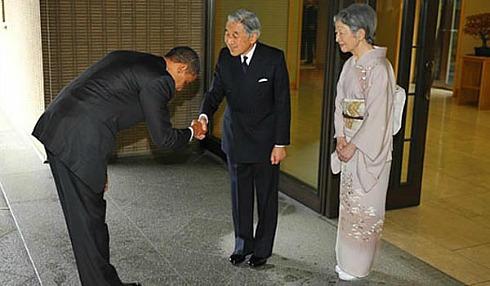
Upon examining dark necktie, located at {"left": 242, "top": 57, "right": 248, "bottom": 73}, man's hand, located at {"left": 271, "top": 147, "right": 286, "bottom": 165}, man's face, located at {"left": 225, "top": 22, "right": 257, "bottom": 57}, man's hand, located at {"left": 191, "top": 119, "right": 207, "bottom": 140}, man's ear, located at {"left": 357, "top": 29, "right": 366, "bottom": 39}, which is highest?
man's ear, located at {"left": 357, "top": 29, "right": 366, "bottom": 39}

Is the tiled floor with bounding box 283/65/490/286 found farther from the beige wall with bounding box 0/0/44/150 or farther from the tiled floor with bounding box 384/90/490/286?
the beige wall with bounding box 0/0/44/150

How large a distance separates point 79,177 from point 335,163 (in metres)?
1.38

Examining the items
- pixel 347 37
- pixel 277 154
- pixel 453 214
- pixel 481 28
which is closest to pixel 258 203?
pixel 277 154

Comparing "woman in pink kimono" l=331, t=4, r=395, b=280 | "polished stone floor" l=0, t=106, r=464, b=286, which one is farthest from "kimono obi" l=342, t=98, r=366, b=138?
"polished stone floor" l=0, t=106, r=464, b=286

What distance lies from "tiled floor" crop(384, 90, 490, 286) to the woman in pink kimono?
0.64 m

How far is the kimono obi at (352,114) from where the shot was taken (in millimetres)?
3076


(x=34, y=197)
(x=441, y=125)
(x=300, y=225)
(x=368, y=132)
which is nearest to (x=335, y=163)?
(x=368, y=132)

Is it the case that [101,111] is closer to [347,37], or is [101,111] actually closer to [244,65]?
[244,65]

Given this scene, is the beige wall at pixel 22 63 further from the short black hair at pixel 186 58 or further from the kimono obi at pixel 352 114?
the kimono obi at pixel 352 114

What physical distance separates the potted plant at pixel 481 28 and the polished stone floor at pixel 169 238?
5.56 metres

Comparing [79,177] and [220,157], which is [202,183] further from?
[79,177]

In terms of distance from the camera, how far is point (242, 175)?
339 cm

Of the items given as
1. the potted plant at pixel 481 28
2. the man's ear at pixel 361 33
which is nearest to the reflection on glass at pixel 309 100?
the man's ear at pixel 361 33

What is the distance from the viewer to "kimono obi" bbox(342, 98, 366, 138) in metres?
3.08
